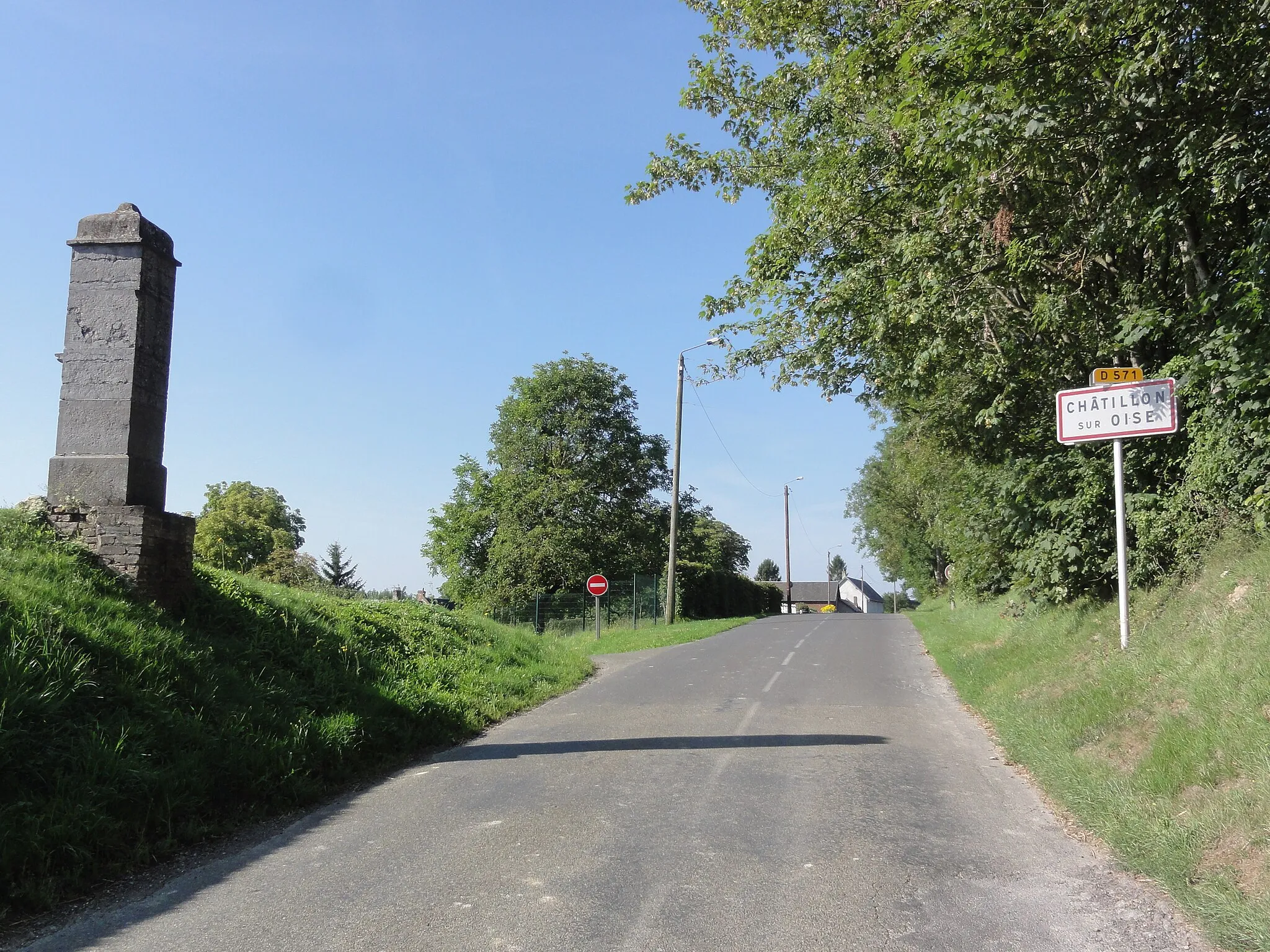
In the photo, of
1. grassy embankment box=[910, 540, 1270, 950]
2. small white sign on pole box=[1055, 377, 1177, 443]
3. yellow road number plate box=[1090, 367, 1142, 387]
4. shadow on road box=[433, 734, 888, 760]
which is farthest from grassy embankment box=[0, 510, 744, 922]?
yellow road number plate box=[1090, 367, 1142, 387]

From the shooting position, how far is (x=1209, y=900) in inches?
171

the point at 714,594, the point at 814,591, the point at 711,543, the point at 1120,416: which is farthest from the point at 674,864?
the point at 814,591

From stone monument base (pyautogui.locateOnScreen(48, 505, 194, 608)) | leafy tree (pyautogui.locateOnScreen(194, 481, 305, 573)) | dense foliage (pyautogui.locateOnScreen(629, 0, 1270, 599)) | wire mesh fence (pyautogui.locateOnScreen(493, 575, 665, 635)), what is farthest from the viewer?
leafy tree (pyautogui.locateOnScreen(194, 481, 305, 573))

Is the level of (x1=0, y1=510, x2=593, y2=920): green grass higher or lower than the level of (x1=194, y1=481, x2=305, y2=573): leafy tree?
lower

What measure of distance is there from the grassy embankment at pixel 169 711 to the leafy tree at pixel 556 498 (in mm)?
28225

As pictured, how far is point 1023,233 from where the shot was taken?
450 inches

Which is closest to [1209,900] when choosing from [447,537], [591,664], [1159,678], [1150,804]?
[1150,804]

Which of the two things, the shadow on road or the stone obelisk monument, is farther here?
the stone obelisk monument

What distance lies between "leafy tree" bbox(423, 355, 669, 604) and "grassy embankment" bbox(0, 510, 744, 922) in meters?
28.2

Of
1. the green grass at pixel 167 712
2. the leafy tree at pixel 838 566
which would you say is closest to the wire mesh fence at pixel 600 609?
the green grass at pixel 167 712

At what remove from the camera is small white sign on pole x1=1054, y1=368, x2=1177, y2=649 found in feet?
28.9

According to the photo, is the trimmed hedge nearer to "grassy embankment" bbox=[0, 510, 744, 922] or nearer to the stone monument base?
"grassy embankment" bbox=[0, 510, 744, 922]

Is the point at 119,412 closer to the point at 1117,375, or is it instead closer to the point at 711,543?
the point at 1117,375

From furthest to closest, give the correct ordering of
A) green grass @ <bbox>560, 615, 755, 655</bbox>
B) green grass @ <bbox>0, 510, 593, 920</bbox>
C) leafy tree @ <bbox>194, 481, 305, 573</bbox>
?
leafy tree @ <bbox>194, 481, 305, 573</bbox> < green grass @ <bbox>560, 615, 755, 655</bbox> < green grass @ <bbox>0, 510, 593, 920</bbox>
